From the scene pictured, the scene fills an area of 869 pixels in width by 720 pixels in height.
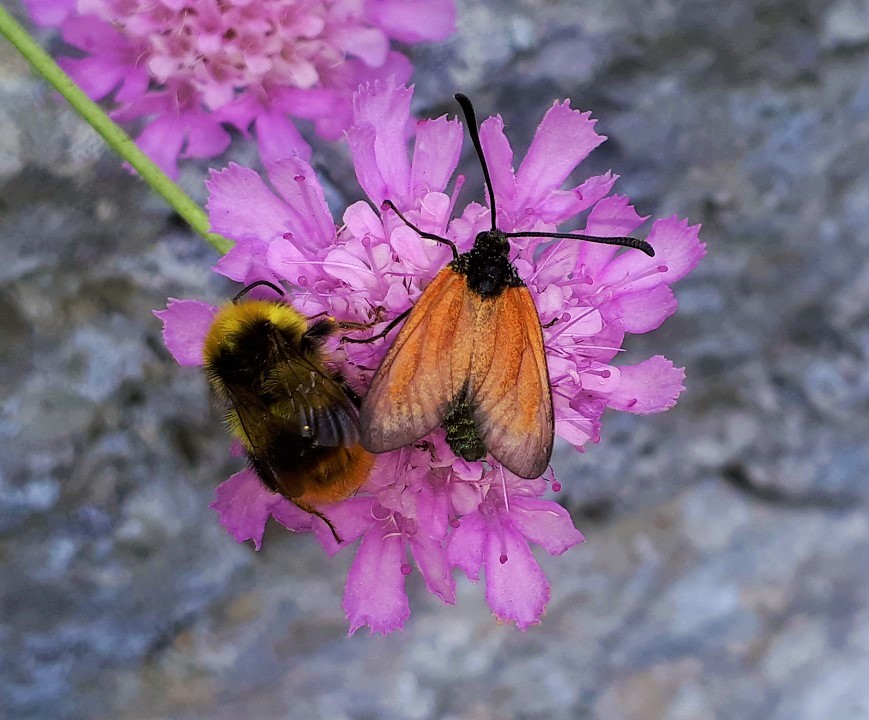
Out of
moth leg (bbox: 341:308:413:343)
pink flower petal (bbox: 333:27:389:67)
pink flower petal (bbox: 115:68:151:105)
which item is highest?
pink flower petal (bbox: 333:27:389:67)

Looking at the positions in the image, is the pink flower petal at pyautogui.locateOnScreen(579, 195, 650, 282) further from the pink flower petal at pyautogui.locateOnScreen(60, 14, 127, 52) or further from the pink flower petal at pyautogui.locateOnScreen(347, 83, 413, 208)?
the pink flower petal at pyautogui.locateOnScreen(60, 14, 127, 52)

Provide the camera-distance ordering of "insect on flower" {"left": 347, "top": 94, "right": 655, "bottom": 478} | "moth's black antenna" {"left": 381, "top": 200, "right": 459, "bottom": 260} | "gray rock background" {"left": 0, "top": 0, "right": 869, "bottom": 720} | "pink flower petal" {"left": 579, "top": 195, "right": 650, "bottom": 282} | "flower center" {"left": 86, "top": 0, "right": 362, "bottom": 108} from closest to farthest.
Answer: "insect on flower" {"left": 347, "top": 94, "right": 655, "bottom": 478}
"moth's black antenna" {"left": 381, "top": 200, "right": 459, "bottom": 260}
"pink flower petal" {"left": 579, "top": 195, "right": 650, "bottom": 282}
"flower center" {"left": 86, "top": 0, "right": 362, "bottom": 108}
"gray rock background" {"left": 0, "top": 0, "right": 869, "bottom": 720}

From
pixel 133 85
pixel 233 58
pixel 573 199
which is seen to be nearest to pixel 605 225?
pixel 573 199

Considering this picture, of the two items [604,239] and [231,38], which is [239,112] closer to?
[231,38]

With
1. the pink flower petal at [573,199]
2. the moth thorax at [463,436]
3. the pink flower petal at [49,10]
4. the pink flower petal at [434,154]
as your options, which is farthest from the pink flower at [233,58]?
the moth thorax at [463,436]

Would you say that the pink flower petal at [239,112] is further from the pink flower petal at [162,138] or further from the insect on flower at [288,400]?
the insect on flower at [288,400]

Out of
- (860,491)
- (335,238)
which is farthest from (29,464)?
(860,491)

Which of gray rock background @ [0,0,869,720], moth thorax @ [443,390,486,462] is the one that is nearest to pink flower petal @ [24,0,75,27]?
gray rock background @ [0,0,869,720]

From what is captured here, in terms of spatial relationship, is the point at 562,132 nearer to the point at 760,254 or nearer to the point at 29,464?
the point at 760,254
